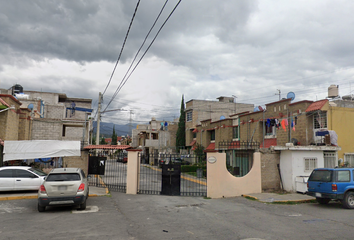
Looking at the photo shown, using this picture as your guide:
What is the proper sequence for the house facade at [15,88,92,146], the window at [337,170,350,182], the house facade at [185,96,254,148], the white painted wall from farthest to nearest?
the house facade at [185,96,254,148], the house facade at [15,88,92,146], the white painted wall, the window at [337,170,350,182]

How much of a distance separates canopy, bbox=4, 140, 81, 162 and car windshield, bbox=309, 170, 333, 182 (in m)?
12.8

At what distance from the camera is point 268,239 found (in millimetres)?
7328

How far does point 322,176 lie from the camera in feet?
41.2

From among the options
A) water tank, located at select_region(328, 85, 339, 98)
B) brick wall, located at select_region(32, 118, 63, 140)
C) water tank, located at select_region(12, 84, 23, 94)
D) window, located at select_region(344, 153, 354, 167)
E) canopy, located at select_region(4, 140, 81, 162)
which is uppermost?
water tank, located at select_region(12, 84, 23, 94)

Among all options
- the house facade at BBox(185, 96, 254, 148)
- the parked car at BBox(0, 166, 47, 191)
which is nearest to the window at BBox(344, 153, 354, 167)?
the parked car at BBox(0, 166, 47, 191)

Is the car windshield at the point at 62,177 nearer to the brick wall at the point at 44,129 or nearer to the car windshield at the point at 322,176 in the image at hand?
the car windshield at the point at 322,176

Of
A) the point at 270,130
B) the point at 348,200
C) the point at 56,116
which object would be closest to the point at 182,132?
the point at 56,116

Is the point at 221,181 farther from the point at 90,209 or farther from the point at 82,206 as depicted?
the point at 82,206

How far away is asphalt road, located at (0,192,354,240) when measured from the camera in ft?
25.1

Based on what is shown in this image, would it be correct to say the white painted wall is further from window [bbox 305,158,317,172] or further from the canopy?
the canopy

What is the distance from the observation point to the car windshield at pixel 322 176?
12245 mm

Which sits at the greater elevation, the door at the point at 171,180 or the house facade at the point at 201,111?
the house facade at the point at 201,111

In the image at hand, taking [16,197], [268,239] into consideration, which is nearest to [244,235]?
[268,239]

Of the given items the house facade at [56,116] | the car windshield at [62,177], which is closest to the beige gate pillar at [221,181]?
the car windshield at [62,177]
